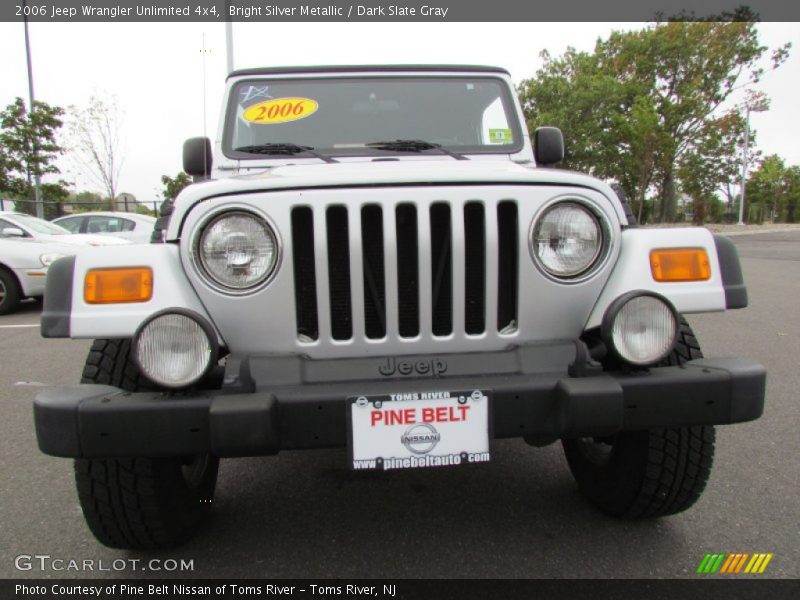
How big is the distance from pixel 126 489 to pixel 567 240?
165 cm

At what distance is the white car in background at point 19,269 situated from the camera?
23.2ft

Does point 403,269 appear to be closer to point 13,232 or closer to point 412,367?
point 412,367

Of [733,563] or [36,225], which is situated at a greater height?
[36,225]

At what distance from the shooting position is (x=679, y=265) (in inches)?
70.1

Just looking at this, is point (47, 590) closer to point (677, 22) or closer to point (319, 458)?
point (319, 458)

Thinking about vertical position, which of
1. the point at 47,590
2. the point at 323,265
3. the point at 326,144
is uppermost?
the point at 326,144

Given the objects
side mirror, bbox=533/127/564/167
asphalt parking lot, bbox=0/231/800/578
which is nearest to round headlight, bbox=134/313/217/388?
asphalt parking lot, bbox=0/231/800/578

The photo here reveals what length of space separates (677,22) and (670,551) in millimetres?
29577

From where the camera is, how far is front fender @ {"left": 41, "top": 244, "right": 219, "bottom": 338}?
163cm

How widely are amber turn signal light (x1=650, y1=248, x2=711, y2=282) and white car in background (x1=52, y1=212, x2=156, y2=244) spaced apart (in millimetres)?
10079

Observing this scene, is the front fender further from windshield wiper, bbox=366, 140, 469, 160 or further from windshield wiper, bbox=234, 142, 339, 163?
windshield wiper, bbox=366, 140, 469, 160

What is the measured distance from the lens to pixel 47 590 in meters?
1.81

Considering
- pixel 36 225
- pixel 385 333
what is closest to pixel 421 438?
pixel 385 333

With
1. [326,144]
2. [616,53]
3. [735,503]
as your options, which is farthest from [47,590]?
[616,53]
